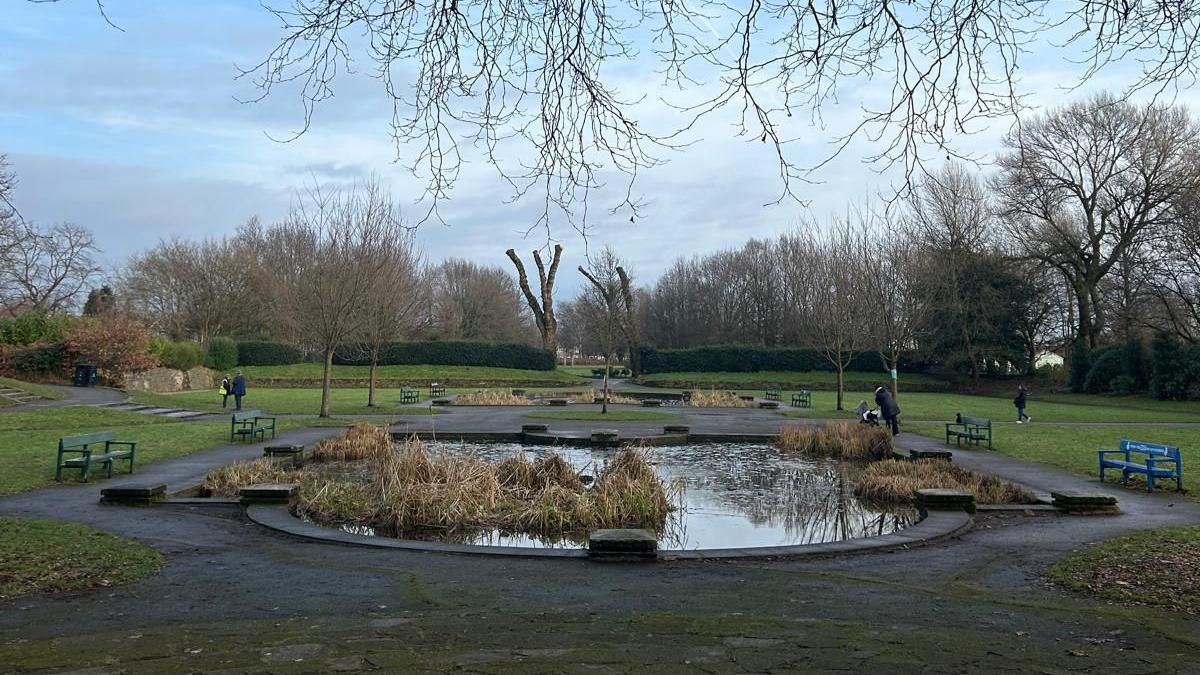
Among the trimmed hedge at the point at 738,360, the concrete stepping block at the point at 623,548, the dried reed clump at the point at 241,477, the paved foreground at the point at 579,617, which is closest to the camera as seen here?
the paved foreground at the point at 579,617

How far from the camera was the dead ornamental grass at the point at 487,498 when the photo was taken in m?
10.6

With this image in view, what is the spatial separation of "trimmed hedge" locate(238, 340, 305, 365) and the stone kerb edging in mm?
47208

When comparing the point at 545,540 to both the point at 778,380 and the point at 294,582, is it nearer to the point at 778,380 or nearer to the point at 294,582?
the point at 294,582

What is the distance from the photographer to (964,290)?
52.0 meters

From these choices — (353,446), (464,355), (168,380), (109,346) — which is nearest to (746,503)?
(353,446)

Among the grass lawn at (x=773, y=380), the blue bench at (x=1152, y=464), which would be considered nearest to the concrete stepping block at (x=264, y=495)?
the blue bench at (x=1152, y=464)

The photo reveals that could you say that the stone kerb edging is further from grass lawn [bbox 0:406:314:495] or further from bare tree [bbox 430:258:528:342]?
bare tree [bbox 430:258:528:342]

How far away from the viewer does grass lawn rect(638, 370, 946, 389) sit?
53875mm

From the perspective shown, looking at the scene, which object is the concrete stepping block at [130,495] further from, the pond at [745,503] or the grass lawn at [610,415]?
the grass lawn at [610,415]

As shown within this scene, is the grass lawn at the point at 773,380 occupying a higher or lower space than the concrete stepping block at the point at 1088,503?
higher

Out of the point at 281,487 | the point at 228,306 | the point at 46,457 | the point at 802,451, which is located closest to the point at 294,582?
the point at 281,487

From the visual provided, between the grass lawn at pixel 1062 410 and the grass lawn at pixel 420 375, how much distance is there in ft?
54.7

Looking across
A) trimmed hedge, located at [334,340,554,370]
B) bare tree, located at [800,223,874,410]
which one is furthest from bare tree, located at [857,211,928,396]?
trimmed hedge, located at [334,340,554,370]

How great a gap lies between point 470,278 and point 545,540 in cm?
7113
